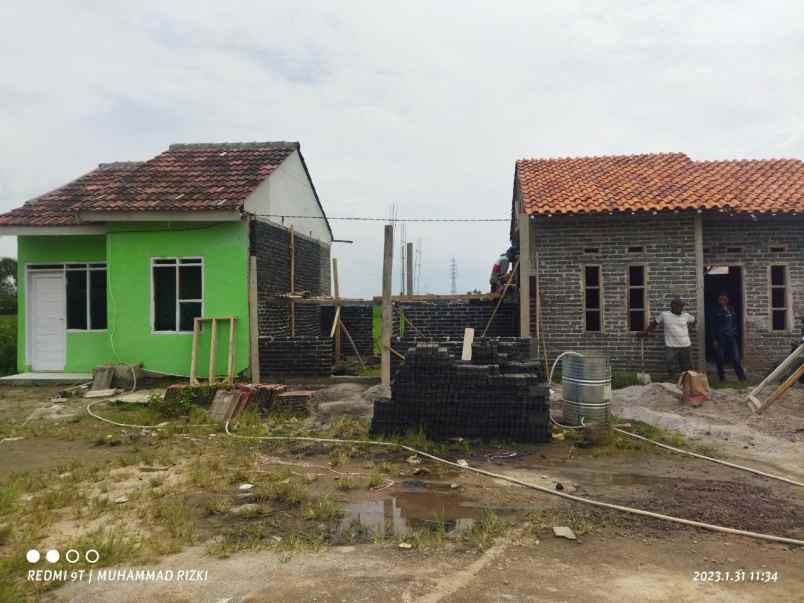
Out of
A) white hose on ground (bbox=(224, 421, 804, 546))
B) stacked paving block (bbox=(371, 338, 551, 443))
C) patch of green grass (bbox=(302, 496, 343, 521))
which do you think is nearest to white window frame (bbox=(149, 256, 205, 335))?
white hose on ground (bbox=(224, 421, 804, 546))

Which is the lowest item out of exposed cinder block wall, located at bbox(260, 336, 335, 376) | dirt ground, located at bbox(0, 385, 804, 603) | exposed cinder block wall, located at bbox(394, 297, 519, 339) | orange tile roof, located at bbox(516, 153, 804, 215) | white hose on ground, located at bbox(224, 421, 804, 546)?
dirt ground, located at bbox(0, 385, 804, 603)

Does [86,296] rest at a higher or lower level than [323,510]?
higher

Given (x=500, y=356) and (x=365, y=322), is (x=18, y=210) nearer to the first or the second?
(x=365, y=322)

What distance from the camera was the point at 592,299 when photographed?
11.1m

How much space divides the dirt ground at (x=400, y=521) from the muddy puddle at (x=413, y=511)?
0.07ft

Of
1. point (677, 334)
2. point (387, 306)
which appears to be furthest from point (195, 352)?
point (677, 334)

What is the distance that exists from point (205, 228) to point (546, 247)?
674 centimetres

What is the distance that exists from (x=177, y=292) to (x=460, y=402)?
22.2 feet

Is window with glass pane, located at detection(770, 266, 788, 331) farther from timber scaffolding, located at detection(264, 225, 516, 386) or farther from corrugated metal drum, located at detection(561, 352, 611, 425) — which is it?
corrugated metal drum, located at detection(561, 352, 611, 425)

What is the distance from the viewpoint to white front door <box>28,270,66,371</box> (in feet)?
38.5

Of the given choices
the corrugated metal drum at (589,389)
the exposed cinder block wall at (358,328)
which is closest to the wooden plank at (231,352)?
the exposed cinder block wall at (358,328)

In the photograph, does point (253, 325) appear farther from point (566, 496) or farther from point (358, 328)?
point (566, 496)

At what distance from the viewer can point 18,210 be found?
38.7ft

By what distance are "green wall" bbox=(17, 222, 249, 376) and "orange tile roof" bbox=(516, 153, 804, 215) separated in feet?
19.2
